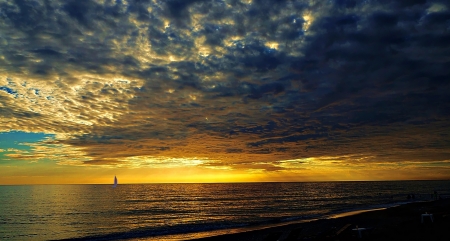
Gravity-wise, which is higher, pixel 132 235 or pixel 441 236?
pixel 441 236

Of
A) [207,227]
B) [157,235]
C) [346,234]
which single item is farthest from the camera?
[207,227]

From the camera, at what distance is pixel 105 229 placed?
1464 inches

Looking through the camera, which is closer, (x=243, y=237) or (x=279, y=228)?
(x=243, y=237)

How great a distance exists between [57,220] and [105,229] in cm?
1334

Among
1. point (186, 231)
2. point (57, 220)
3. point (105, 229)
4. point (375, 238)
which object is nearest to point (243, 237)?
point (186, 231)

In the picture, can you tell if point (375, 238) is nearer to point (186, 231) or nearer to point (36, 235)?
point (186, 231)

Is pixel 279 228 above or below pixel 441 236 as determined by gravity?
below

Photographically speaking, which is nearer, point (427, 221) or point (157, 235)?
point (427, 221)

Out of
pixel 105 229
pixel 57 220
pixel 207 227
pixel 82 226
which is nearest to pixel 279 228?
pixel 207 227

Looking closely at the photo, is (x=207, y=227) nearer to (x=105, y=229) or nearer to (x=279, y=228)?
(x=279, y=228)

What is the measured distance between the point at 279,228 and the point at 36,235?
2740cm

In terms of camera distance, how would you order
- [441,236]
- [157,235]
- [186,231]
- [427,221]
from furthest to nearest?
[186,231], [157,235], [427,221], [441,236]

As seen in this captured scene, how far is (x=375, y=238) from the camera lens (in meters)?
21.4

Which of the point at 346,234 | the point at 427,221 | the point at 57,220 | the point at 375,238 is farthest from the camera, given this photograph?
the point at 57,220
